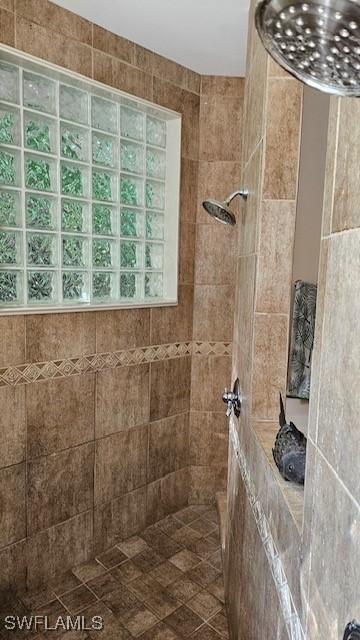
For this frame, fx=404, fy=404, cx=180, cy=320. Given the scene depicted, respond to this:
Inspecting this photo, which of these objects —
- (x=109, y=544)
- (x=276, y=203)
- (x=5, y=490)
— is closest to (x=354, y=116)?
(x=276, y=203)

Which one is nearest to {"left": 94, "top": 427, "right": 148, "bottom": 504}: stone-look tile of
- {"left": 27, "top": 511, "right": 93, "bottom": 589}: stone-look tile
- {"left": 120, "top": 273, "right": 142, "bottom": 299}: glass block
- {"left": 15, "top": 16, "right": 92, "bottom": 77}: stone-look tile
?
{"left": 27, "top": 511, "right": 93, "bottom": 589}: stone-look tile

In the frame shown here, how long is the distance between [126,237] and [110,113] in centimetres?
59

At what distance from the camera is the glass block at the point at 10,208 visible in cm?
167

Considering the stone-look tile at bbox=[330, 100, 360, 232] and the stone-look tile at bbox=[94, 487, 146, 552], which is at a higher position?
the stone-look tile at bbox=[330, 100, 360, 232]

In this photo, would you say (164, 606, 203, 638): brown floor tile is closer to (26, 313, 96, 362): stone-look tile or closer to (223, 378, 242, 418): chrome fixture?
(223, 378, 242, 418): chrome fixture

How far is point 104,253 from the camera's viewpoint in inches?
80.0

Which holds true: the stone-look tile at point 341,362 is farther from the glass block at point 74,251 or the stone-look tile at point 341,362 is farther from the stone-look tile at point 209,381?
the stone-look tile at point 209,381

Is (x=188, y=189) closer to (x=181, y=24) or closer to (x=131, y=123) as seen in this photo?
(x=131, y=123)

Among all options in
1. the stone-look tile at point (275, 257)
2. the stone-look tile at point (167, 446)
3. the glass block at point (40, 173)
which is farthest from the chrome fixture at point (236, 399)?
the glass block at point (40, 173)

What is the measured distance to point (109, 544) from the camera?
2100 millimetres

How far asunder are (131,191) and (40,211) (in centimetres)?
52

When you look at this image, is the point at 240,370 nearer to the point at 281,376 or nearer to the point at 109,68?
the point at 281,376

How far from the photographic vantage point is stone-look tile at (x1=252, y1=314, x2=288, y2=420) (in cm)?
128

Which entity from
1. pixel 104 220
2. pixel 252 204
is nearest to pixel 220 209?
pixel 252 204
